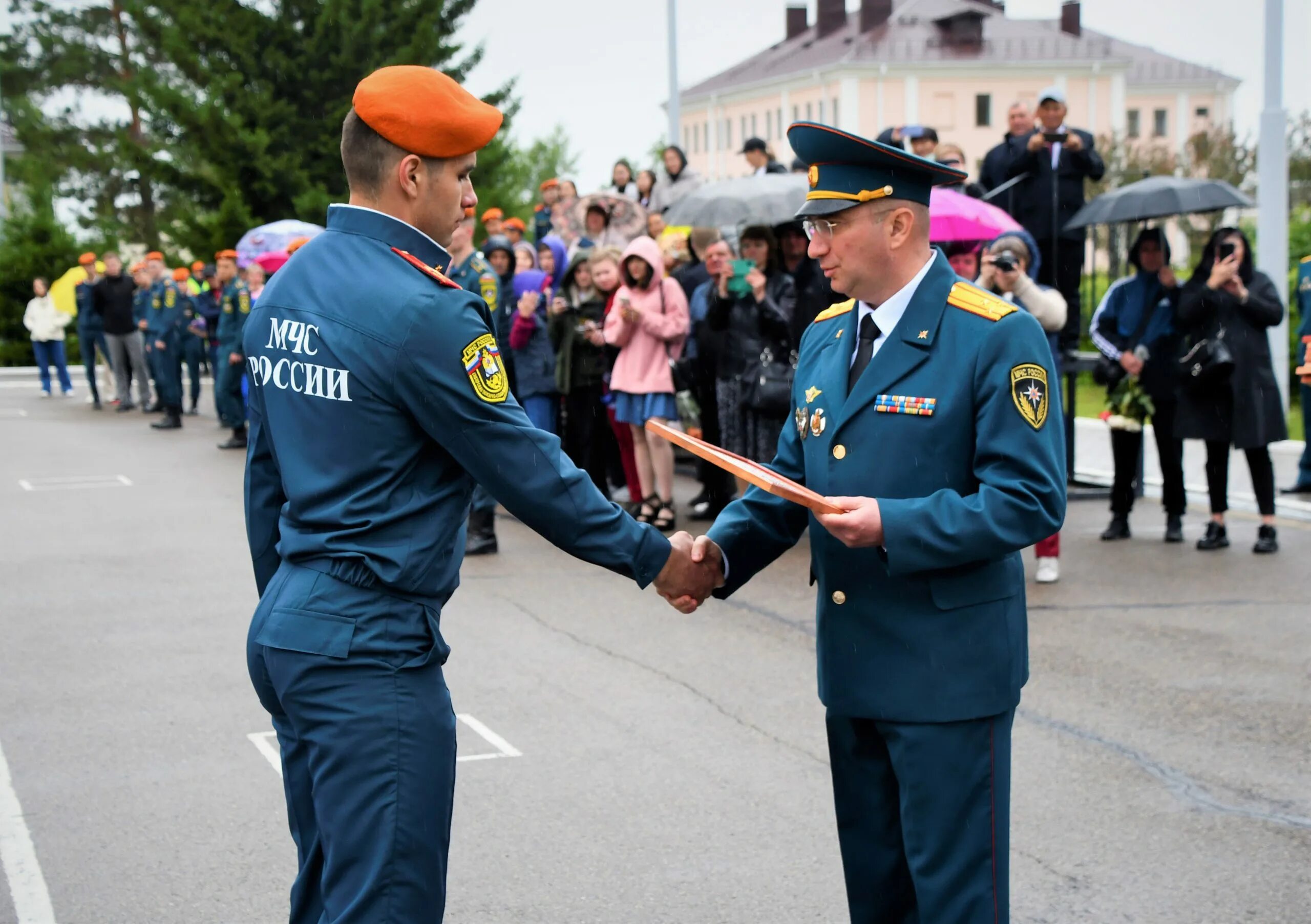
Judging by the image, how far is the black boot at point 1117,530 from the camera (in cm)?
1073

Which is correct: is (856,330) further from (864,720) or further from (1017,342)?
(864,720)

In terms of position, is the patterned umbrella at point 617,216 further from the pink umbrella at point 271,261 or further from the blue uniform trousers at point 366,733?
the blue uniform trousers at point 366,733

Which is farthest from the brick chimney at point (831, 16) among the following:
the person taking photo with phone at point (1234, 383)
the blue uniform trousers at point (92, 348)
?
the person taking photo with phone at point (1234, 383)

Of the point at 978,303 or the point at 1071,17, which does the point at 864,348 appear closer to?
the point at 978,303

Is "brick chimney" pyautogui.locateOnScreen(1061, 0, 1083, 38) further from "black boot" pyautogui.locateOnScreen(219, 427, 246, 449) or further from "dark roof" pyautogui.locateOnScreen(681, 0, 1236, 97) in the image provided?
"black boot" pyautogui.locateOnScreen(219, 427, 246, 449)

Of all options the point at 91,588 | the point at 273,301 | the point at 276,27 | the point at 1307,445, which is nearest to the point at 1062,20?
the point at 276,27

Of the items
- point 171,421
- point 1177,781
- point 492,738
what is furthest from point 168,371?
point 1177,781

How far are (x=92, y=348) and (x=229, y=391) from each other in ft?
26.3

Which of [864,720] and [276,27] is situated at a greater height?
[276,27]

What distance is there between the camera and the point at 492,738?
6320 mm

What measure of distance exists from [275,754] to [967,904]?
141 inches

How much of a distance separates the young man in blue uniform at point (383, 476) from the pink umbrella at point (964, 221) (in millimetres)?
7739

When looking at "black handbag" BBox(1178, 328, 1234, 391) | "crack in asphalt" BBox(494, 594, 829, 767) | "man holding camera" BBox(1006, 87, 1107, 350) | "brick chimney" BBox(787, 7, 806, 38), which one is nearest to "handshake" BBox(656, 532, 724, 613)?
"crack in asphalt" BBox(494, 594, 829, 767)

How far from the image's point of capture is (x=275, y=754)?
20.2ft
